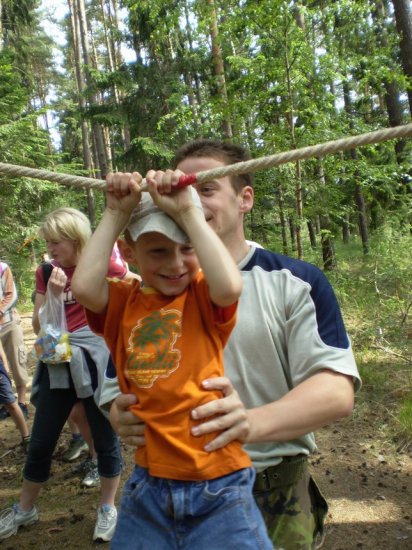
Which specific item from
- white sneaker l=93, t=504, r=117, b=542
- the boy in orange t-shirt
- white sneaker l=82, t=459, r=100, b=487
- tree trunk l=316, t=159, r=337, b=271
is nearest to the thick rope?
the boy in orange t-shirt

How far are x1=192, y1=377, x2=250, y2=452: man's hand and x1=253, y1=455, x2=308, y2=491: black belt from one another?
0.37 metres

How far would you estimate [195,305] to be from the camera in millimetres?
1409

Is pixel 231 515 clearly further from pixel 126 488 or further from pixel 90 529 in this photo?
pixel 90 529

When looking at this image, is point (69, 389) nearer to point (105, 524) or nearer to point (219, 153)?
point (105, 524)

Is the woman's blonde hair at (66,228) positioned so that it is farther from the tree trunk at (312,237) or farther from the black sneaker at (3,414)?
the tree trunk at (312,237)

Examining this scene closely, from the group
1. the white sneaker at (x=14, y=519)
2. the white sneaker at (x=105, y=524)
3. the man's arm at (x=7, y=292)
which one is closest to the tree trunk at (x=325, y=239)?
→ the man's arm at (x=7, y=292)

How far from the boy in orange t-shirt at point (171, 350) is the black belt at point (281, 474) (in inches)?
12.0

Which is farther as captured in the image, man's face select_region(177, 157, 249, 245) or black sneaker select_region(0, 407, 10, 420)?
black sneaker select_region(0, 407, 10, 420)

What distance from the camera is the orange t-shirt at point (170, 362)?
49.7 inches

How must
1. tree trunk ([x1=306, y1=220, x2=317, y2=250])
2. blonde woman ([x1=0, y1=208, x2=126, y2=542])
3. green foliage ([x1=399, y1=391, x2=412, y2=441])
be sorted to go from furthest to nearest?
tree trunk ([x1=306, y1=220, x2=317, y2=250]) → green foliage ([x1=399, y1=391, x2=412, y2=441]) → blonde woman ([x1=0, y1=208, x2=126, y2=542])

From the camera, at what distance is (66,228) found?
→ 3.10 meters

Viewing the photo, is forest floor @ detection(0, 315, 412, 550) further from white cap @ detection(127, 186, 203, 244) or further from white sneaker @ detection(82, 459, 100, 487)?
white cap @ detection(127, 186, 203, 244)

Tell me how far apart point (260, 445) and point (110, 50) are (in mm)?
24417

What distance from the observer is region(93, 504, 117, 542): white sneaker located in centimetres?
327
